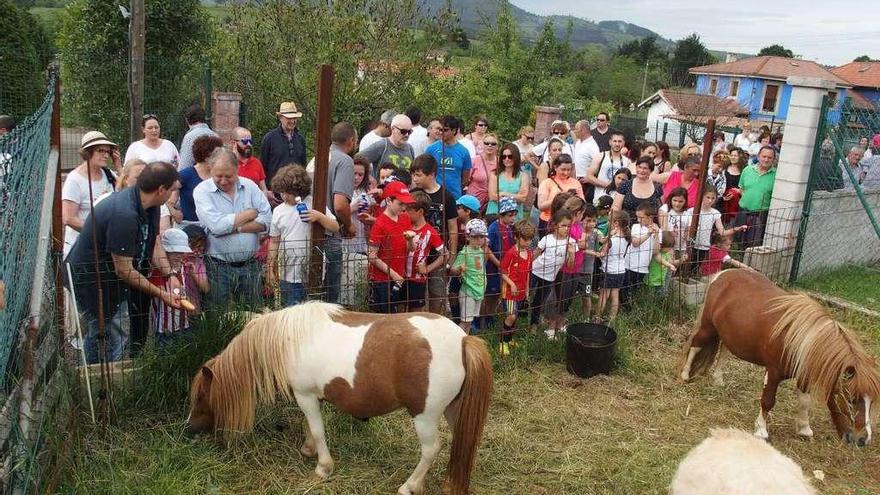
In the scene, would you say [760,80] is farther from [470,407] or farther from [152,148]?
[470,407]

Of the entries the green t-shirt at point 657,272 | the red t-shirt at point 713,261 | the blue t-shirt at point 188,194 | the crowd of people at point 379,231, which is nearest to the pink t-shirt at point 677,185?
the crowd of people at point 379,231

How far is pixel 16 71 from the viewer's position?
11031 mm

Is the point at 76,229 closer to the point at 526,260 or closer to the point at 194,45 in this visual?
the point at 526,260

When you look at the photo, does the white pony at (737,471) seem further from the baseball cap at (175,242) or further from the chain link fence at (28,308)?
the baseball cap at (175,242)

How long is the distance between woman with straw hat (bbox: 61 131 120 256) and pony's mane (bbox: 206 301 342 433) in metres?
1.75

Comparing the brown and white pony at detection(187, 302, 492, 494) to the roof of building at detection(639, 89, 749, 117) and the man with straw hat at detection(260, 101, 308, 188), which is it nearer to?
the man with straw hat at detection(260, 101, 308, 188)

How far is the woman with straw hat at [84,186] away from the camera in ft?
15.9

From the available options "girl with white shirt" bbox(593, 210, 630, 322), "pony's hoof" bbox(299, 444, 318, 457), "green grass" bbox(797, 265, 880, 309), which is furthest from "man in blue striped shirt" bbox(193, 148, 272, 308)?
"green grass" bbox(797, 265, 880, 309)

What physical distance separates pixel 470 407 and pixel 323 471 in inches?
37.2

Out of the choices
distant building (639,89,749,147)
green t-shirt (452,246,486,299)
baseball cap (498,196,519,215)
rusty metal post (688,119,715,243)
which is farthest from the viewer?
distant building (639,89,749,147)

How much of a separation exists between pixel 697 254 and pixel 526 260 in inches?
97.1

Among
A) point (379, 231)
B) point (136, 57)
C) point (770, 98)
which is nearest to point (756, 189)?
point (379, 231)

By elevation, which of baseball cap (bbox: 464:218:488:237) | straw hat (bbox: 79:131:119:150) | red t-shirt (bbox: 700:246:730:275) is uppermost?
straw hat (bbox: 79:131:119:150)

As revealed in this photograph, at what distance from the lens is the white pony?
275 cm
